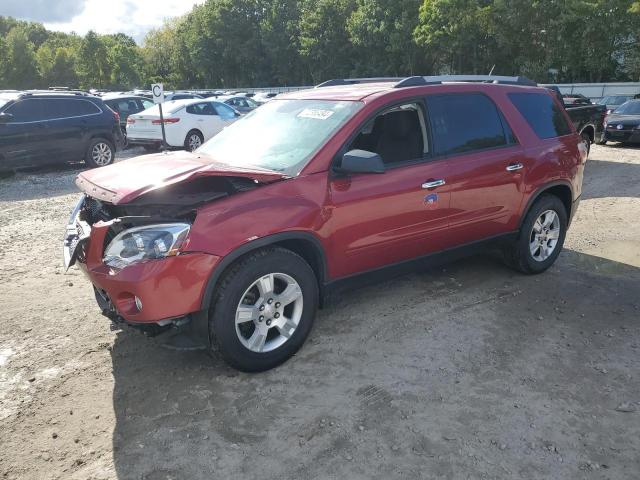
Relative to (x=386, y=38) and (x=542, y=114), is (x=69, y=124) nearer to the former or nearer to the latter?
(x=542, y=114)

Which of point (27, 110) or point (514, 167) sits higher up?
point (27, 110)

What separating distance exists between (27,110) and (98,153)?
167cm

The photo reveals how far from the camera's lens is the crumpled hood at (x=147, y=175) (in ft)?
11.0

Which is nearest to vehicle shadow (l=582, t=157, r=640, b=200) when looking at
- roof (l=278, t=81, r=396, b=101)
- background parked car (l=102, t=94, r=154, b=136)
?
roof (l=278, t=81, r=396, b=101)

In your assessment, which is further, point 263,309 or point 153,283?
point 263,309

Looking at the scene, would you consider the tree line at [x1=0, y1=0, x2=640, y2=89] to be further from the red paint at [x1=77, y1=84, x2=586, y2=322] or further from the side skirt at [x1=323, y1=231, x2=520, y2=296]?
the side skirt at [x1=323, y1=231, x2=520, y2=296]

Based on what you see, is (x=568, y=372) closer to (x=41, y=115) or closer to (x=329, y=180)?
(x=329, y=180)

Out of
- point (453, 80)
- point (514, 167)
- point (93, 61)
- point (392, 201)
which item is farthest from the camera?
point (93, 61)

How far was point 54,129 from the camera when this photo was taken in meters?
11.7

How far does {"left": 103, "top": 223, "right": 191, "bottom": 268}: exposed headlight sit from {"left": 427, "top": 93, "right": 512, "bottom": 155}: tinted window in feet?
7.41

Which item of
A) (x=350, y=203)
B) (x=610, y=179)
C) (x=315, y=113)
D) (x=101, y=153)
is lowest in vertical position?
(x=610, y=179)

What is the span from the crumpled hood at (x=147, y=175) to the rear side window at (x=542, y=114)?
2783 mm

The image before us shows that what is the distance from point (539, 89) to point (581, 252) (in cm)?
197

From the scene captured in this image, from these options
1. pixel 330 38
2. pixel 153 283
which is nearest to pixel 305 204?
pixel 153 283
